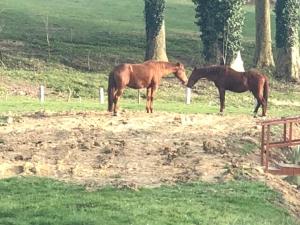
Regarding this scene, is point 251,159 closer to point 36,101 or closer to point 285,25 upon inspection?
point 36,101

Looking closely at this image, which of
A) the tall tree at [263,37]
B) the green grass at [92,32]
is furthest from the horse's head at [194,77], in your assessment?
the tall tree at [263,37]

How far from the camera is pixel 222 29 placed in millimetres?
42281

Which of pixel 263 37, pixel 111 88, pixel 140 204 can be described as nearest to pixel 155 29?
pixel 263 37

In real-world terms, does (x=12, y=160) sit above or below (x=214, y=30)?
below

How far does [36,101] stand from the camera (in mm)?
31688

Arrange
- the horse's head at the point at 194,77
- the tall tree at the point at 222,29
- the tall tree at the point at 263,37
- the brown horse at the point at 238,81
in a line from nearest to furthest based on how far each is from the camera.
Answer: the brown horse at the point at 238,81 < the horse's head at the point at 194,77 < the tall tree at the point at 222,29 < the tall tree at the point at 263,37

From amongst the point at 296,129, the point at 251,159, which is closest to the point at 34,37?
the point at 296,129

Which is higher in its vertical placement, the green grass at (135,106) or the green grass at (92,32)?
the green grass at (92,32)

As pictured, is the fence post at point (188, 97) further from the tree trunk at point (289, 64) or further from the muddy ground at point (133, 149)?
the tree trunk at point (289, 64)

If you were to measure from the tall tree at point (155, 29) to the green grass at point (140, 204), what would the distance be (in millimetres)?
26574

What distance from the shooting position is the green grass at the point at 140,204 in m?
13.3

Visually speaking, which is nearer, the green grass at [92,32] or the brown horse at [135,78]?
the brown horse at [135,78]

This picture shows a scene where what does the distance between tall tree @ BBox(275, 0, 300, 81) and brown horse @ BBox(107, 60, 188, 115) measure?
18.1 metres

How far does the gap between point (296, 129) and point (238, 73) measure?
11.1 ft
